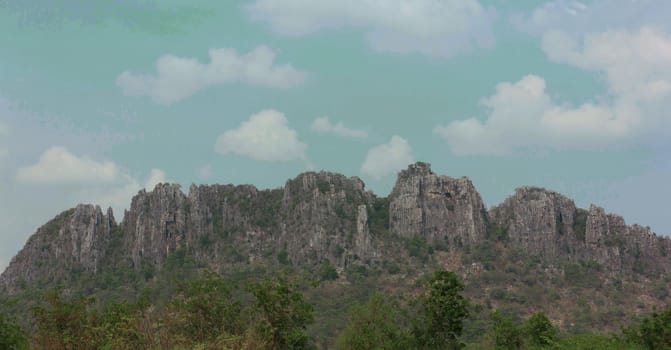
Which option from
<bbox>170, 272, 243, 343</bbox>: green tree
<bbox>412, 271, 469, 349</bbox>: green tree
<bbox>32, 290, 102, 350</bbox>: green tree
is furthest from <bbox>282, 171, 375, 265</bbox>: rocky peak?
<bbox>32, 290, 102, 350</bbox>: green tree

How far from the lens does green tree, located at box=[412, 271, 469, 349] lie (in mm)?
41781

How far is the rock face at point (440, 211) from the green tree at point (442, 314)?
77783 millimetres

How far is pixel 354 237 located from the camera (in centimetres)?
12181

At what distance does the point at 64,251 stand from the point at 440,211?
6248 cm

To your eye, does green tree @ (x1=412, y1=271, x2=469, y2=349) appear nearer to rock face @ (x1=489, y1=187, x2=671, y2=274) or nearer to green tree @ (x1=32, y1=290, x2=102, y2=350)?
green tree @ (x1=32, y1=290, x2=102, y2=350)

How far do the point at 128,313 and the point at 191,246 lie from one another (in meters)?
84.5

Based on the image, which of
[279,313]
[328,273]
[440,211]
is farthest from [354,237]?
[279,313]

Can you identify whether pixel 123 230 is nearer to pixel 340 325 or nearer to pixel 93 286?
pixel 93 286

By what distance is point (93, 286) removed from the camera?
115 metres

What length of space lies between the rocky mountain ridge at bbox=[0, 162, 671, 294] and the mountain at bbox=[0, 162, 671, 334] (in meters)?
0.19

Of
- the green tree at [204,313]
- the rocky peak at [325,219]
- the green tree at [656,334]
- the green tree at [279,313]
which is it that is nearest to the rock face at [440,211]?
the rocky peak at [325,219]

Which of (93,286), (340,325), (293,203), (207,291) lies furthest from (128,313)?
(293,203)

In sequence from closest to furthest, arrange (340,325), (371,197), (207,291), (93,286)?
(207,291) < (340,325) < (93,286) < (371,197)

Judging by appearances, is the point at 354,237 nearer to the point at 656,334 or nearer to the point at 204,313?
the point at 656,334
